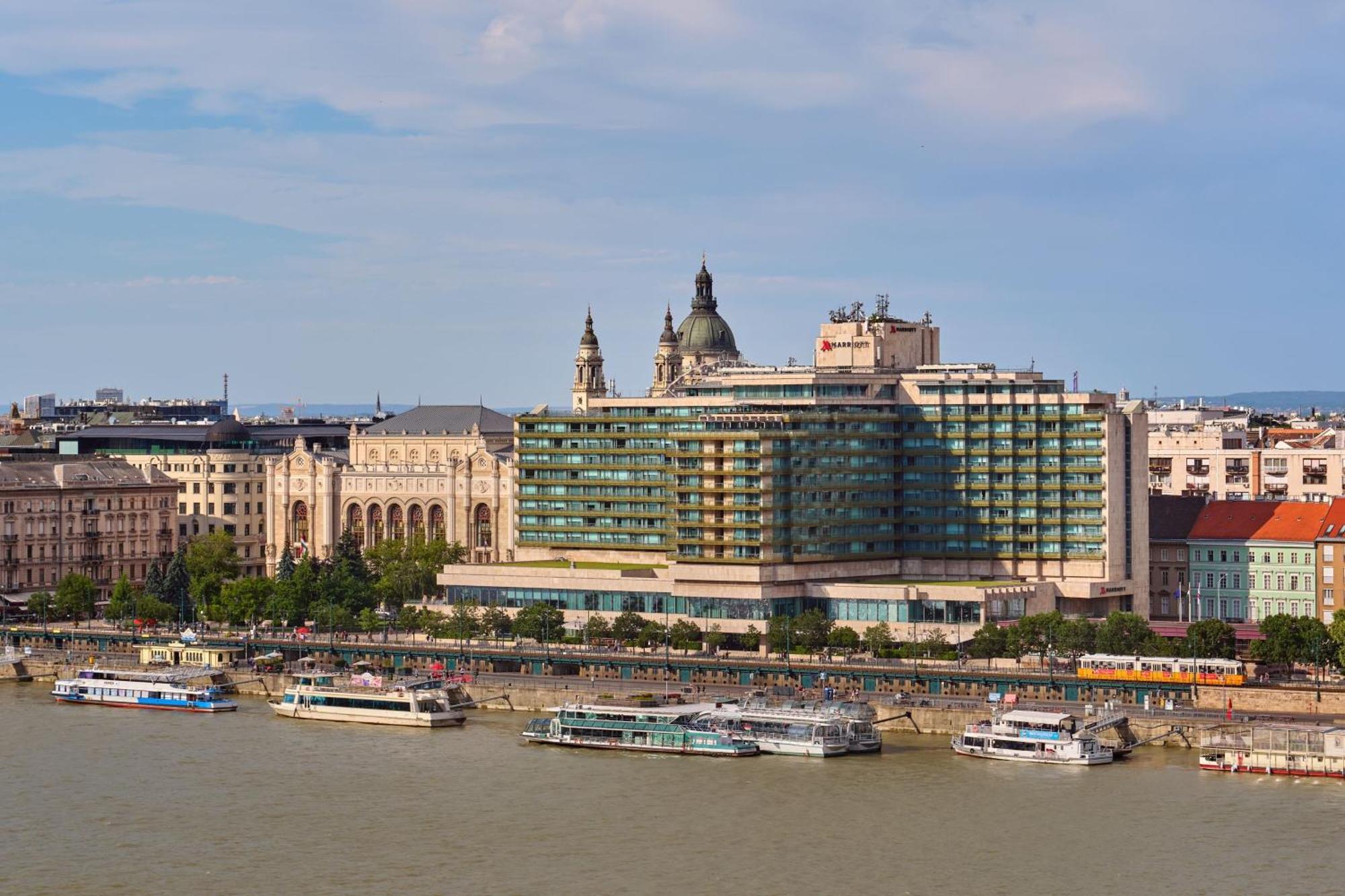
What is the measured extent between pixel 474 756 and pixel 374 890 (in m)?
29.1

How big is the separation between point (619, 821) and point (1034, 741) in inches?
960

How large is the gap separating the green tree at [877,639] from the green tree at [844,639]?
28.0 inches

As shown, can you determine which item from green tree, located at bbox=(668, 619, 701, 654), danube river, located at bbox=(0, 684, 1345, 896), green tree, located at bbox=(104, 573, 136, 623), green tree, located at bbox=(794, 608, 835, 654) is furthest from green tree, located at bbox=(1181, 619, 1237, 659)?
green tree, located at bbox=(104, 573, 136, 623)

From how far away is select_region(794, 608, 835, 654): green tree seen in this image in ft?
482

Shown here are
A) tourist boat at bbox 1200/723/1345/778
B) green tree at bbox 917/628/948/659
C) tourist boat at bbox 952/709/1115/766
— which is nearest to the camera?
tourist boat at bbox 1200/723/1345/778

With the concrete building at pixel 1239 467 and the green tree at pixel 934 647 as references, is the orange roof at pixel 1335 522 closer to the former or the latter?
the concrete building at pixel 1239 467

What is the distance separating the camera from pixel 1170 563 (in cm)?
16412

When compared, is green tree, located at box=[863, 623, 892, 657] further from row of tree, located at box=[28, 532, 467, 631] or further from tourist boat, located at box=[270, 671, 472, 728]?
row of tree, located at box=[28, 532, 467, 631]

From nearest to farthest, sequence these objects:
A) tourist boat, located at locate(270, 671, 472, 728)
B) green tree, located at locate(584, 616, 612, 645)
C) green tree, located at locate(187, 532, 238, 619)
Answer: tourist boat, located at locate(270, 671, 472, 728), green tree, located at locate(584, 616, 612, 645), green tree, located at locate(187, 532, 238, 619)

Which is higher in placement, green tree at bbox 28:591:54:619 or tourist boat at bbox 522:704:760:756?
green tree at bbox 28:591:54:619

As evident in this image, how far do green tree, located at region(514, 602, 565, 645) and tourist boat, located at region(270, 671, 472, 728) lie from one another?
16.5 metres

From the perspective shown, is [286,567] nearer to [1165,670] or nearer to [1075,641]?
[1075,641]

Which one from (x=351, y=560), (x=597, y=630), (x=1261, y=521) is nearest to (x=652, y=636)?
(x=597, y=630)

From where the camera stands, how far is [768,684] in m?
142
